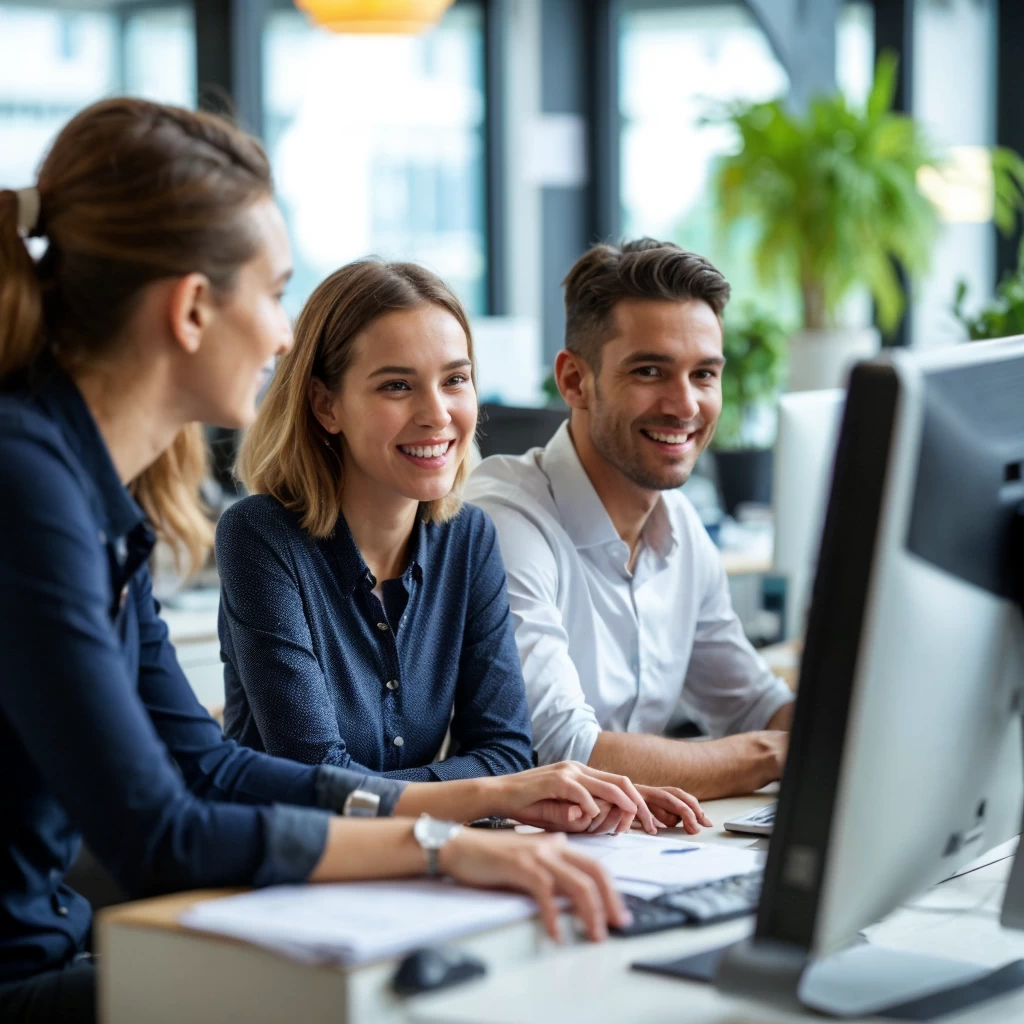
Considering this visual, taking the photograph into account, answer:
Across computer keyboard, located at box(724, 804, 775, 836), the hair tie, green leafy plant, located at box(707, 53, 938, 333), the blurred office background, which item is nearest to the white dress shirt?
computer keyboard, located at box(724, 804, 775, 836)

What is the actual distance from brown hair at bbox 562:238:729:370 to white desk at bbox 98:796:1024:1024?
3.99 ft

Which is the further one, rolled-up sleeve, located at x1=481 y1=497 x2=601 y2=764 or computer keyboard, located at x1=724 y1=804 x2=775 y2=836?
rolled-up sleeve, located at x1=481 y1=497 x2=601 y2=764

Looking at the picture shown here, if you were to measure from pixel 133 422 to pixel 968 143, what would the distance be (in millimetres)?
6325

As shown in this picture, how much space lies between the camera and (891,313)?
6.12 m

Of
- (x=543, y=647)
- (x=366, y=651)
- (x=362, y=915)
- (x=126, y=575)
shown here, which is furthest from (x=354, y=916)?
(x=543, y=647)

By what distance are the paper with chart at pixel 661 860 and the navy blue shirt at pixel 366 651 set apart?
0.36 m

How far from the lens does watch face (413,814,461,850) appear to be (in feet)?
4.11

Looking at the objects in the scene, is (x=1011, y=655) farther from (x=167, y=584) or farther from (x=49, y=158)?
(x=167, y=584)

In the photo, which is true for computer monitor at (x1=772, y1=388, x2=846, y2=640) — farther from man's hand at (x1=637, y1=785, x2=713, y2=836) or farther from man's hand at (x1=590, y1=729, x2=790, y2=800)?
man's hand at (x1=637, y1=785, x2=713, y2=836)

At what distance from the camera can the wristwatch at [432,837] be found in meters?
1.25

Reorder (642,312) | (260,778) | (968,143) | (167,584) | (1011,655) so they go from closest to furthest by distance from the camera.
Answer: (1011,655) → (260,778) → (642,312) → (167,584) → (968,143)

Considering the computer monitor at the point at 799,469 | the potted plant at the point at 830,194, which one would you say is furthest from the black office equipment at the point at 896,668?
the potted plant at the point at 830,194

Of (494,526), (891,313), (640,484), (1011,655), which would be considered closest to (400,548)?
(494,526)

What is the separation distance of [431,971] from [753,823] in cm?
64
